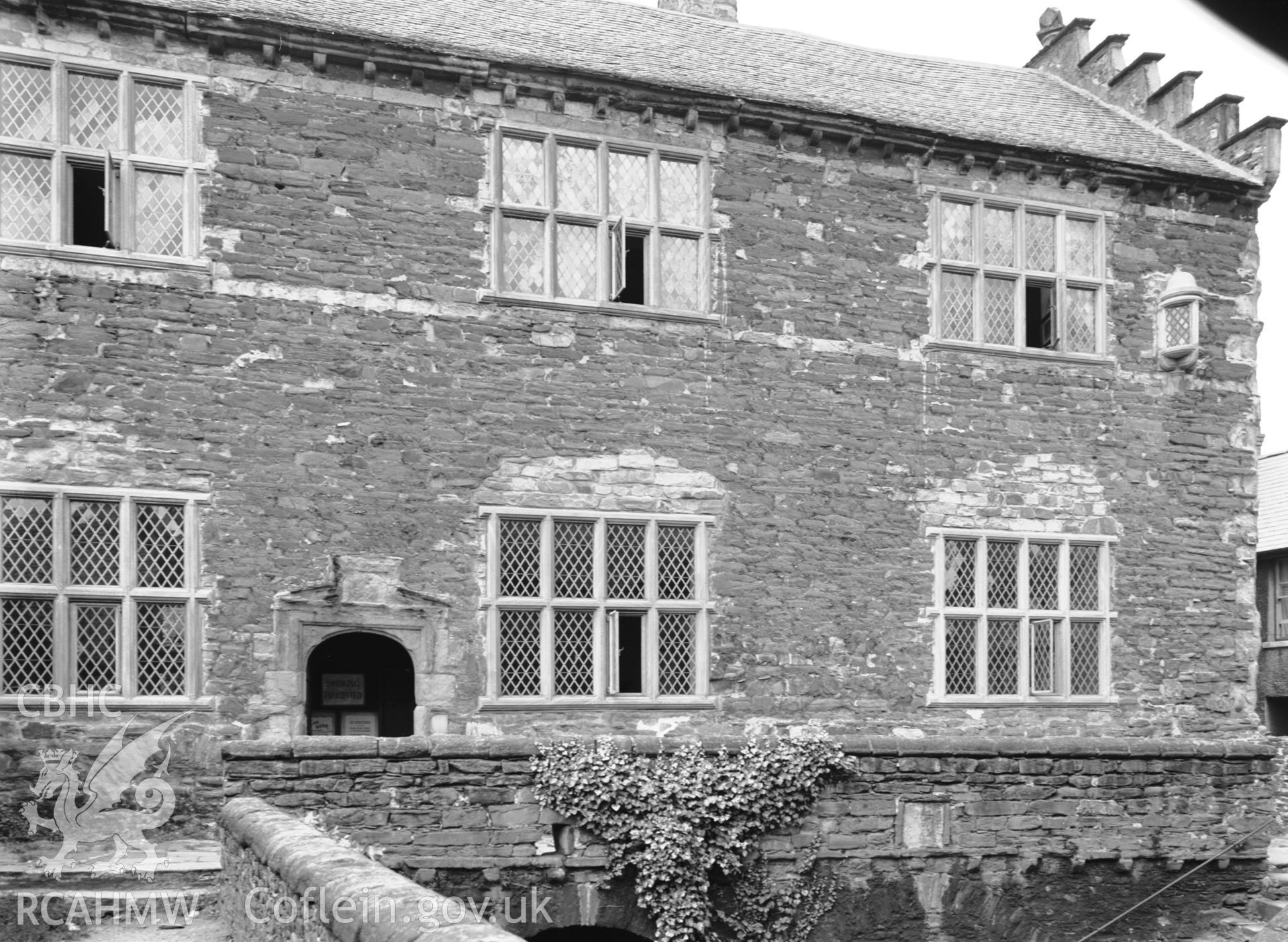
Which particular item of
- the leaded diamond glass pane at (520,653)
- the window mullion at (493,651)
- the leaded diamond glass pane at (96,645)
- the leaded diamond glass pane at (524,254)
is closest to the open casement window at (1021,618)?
the leaded diamond glass pane at (520,653)

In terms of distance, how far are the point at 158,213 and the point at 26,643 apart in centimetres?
387

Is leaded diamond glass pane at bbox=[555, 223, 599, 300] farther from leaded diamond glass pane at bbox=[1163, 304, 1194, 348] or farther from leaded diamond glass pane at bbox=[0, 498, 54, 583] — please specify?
leaded diamond glass pane at bbox=[1163, 304, 1194, 348]

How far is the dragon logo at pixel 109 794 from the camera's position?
10969mm

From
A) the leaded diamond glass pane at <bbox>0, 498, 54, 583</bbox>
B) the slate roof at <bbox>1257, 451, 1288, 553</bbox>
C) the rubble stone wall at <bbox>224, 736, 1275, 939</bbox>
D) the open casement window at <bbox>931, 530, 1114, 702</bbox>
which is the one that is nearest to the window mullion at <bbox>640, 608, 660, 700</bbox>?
the rubble stone wall at <bbox>224, 736, 1275, 939</bbox>

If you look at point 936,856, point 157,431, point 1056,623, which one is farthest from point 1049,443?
point 157,431

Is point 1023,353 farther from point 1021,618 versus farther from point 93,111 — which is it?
point 93,111

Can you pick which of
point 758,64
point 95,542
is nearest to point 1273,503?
point 758,64

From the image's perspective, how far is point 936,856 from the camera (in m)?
10.7

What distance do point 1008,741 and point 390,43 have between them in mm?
8229

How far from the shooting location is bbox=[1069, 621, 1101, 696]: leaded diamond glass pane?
47.2ft

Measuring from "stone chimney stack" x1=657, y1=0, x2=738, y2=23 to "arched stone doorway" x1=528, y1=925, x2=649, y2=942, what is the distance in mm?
12424

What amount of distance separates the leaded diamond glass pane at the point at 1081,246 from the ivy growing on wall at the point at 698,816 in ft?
22.4

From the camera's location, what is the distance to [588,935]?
35.0ft

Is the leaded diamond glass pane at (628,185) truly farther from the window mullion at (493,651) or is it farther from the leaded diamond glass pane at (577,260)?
the window mullion at (493,651)
